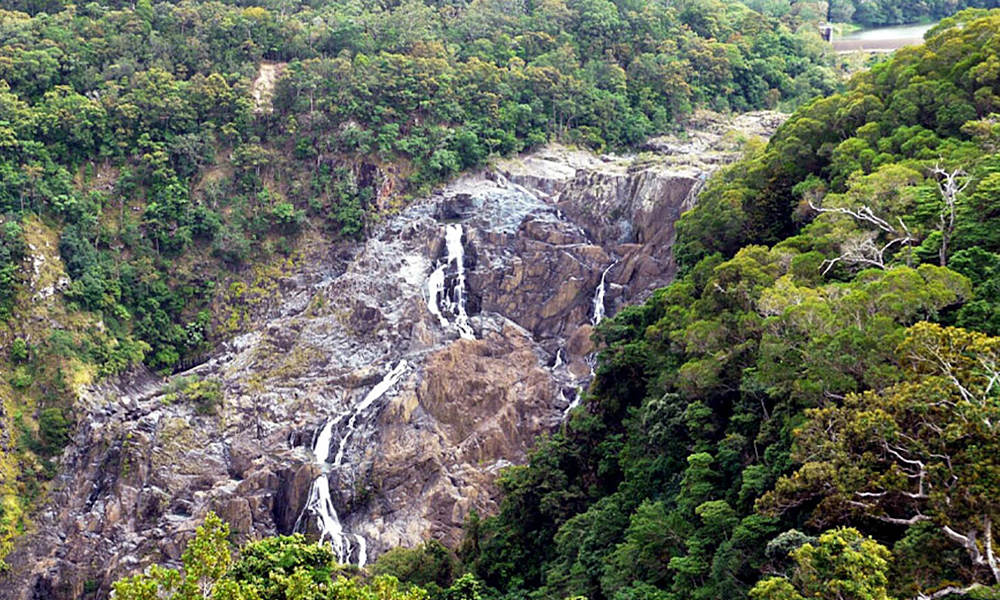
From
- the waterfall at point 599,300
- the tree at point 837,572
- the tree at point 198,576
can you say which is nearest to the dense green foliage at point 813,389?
the tree at point 837,572

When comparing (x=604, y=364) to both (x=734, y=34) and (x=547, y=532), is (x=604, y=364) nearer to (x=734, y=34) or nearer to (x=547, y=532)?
(x=547, y=532)

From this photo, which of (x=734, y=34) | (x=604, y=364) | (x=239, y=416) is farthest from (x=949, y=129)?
(x=734, y=34)

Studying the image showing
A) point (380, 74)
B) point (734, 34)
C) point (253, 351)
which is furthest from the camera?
point (734, 34)

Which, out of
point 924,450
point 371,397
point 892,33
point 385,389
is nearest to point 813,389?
point 924,450

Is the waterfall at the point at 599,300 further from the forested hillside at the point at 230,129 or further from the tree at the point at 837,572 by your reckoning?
the tree at the point at 837,572

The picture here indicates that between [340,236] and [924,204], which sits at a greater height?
[924,204]

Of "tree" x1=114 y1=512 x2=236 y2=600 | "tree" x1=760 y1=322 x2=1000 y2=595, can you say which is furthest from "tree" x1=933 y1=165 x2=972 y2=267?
"tree" x1=114 y1=512 x2=236 y2=600
